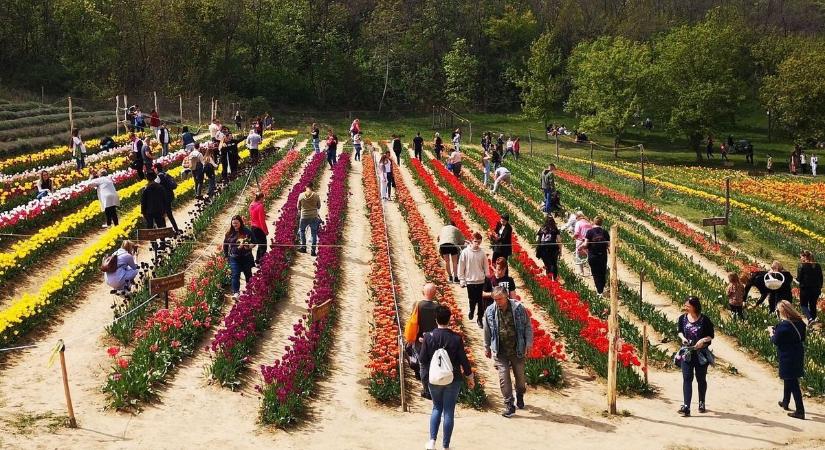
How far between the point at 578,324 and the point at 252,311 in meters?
5.56

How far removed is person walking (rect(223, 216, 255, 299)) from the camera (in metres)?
15.4

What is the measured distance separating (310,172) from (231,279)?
14.2 meters

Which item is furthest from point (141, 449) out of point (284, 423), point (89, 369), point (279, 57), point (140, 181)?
point (279, 57)

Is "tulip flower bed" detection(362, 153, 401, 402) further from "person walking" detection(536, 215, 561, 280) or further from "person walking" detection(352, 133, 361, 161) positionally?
"person walking" detection(352, 133, 361, 161)

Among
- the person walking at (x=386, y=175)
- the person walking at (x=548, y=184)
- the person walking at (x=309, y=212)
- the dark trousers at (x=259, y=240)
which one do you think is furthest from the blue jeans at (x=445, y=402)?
the person walking at (x=386, y=175)

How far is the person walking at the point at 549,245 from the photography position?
57.7 feet

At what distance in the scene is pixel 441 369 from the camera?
930 centimetres

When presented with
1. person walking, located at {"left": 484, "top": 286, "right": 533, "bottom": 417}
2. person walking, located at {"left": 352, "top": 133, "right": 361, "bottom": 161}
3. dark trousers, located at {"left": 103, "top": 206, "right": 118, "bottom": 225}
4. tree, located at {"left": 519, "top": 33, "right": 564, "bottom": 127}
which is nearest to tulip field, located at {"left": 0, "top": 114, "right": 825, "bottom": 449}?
dark trousers, located at {"left": 103, "top": 206, "right": 118, "bottom": 225}

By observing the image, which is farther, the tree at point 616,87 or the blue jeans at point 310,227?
the tree at point 616,87

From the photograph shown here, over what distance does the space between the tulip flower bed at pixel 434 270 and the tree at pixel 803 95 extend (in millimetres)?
36909

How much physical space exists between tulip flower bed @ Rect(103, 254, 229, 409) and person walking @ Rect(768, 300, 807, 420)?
8.51 meters

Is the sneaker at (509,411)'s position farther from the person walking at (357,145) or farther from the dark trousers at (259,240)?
the person walking at (357,145)

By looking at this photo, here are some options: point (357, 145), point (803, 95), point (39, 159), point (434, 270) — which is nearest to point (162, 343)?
point (434, 270)

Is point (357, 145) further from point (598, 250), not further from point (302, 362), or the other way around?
point (302, 362)
